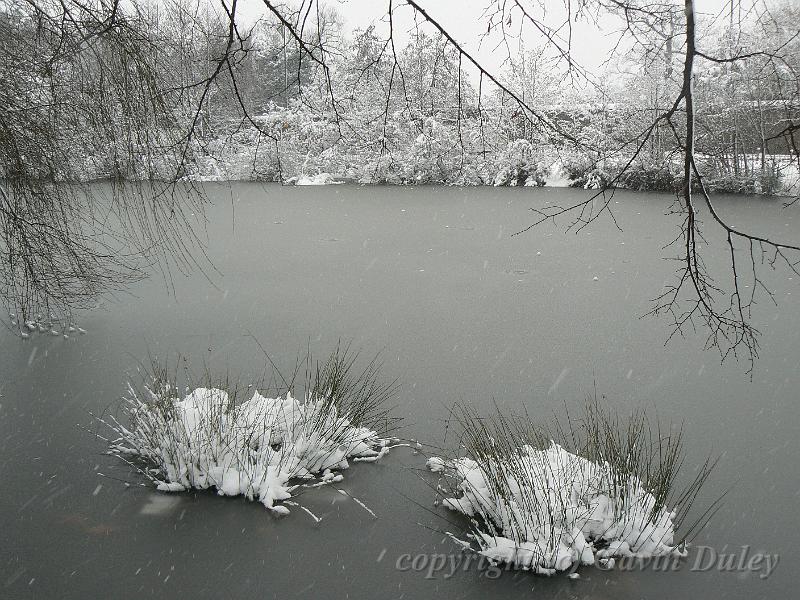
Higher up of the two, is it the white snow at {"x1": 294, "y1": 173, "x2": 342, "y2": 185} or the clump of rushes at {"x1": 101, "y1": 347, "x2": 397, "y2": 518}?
the white snow at {"x1": 294, "y1": 173, "x2": 342, "y2": 185}

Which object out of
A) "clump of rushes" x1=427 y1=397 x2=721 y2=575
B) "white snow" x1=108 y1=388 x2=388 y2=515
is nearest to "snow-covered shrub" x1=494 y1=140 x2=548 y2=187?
"white snow" x1=108 y1=388 x2=388 y2=515

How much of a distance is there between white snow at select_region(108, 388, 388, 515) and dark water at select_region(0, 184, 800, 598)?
0.32 ft

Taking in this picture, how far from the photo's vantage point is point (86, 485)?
132 inches

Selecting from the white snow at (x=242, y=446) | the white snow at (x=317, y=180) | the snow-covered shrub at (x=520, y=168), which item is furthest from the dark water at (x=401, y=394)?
the white snow at (x=317, y=180)

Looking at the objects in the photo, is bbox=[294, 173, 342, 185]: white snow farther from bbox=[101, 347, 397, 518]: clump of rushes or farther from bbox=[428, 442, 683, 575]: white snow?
bbox=[428, 442, 683, 575]: white snow

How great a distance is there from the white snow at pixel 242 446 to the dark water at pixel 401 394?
0.32ft

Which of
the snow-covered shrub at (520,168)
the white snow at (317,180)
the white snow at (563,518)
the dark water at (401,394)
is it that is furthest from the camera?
the white snow at (317,180)

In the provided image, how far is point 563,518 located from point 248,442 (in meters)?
1.52

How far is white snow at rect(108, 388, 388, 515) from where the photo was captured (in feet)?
10.5

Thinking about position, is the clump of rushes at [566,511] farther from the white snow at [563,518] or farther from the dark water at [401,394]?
the dark water at [401,394]

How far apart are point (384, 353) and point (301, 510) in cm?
237

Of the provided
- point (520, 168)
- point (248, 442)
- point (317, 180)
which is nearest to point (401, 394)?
point (248, 442)

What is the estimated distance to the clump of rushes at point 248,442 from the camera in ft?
10.5

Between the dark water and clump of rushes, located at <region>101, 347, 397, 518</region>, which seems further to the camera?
clump of rushes, located at <region>101, 347, 397, 518</region>
